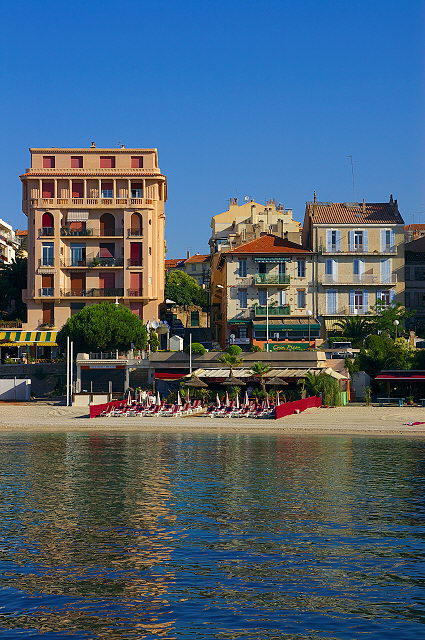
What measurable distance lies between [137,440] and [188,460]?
33.1 ft

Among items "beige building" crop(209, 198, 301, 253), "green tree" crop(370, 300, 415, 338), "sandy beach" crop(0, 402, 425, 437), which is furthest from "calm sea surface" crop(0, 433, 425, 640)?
"beige building" crop(209, 198, 301, 253)

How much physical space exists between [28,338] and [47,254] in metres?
8.50

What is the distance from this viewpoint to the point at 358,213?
297 feet

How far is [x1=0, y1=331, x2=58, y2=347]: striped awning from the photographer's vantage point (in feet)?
287

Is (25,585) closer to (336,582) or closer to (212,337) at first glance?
(336,582)

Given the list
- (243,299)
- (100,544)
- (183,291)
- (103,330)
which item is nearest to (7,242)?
(183,291)

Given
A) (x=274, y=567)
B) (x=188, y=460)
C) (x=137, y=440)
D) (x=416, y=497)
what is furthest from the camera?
(x=137, y=440)

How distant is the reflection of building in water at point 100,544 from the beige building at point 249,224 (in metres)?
62.3

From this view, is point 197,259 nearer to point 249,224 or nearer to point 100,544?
A: point 249,224

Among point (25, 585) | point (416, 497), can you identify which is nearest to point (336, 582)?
point (25, 585)

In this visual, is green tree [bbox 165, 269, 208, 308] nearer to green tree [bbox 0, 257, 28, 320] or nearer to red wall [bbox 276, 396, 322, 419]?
green tree [bbox 0, 257, 28, 320]

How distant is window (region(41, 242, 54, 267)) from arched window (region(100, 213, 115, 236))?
5.16 m

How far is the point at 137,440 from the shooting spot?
53250 millimetres

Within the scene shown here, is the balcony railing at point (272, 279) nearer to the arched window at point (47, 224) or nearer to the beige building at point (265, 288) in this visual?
the beige building at point (265, 288)
